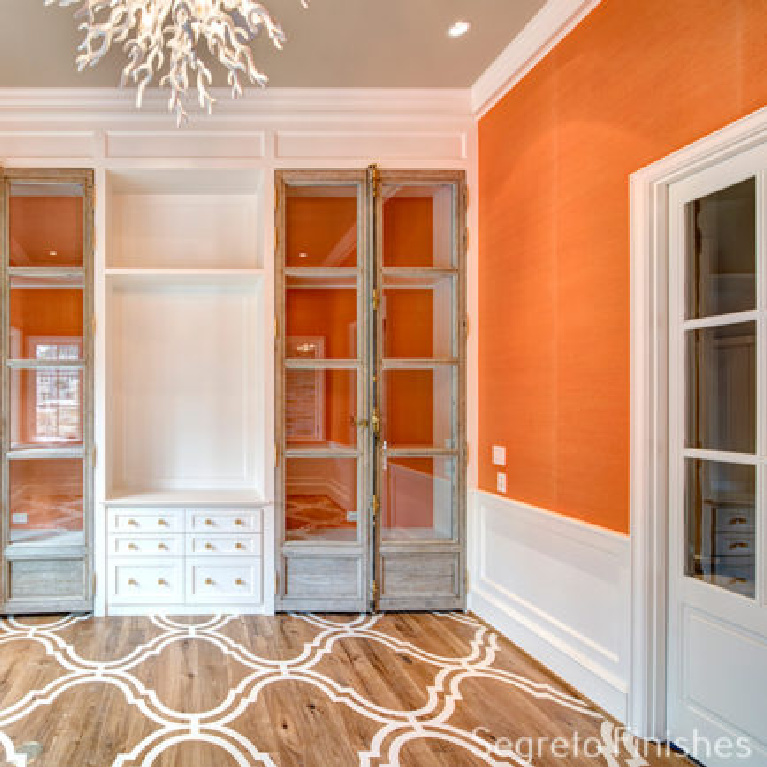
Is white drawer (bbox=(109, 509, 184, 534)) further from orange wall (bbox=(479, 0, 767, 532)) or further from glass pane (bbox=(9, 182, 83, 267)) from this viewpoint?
orange wall (bbox=(479, 0, 767, 532))

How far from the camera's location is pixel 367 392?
349 centimetres

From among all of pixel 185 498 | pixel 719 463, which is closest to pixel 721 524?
pixel 719 463

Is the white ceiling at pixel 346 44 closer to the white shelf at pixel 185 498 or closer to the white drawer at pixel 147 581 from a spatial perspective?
the white shelf at pixel 185 498

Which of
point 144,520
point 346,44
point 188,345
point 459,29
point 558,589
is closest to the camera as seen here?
point 558,589

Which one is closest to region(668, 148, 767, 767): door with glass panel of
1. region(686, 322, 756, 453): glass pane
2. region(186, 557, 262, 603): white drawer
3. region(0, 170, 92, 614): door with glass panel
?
region(686, 322, 756, 453): glass pane

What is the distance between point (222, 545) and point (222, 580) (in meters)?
0.21

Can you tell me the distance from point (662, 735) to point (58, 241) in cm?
404

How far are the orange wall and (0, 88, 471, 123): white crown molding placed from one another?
410 millimetres

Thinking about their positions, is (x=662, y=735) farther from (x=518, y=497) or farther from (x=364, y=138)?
(x=364, y=138)

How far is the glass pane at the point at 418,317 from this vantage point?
11.5ft

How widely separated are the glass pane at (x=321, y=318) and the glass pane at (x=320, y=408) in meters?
0.13

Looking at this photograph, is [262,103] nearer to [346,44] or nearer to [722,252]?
[346,44]

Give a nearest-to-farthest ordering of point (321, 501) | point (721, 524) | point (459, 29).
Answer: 1. point (721, 524)
2. point (459, 29)
3. point (321, 501)

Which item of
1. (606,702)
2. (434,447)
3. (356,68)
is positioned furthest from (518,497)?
(356,68)
